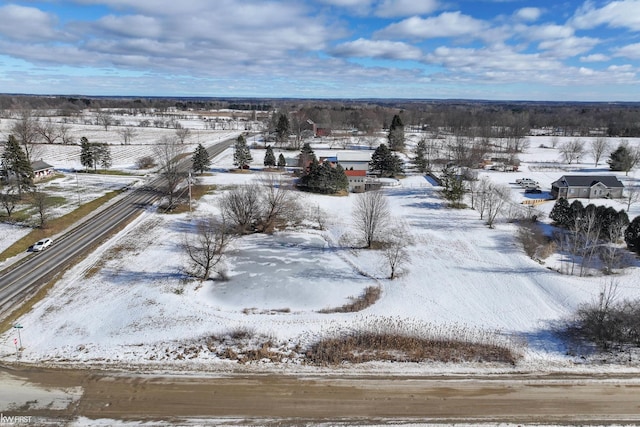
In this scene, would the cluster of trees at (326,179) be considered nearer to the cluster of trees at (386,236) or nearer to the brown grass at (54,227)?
the cluster of trees at (386,236)

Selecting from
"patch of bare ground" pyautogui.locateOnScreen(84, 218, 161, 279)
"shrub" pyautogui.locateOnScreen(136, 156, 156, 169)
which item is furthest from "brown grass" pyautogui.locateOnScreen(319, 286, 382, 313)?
"shrub" pyautogui.locateOnScreen(136, 156, 156, 169)

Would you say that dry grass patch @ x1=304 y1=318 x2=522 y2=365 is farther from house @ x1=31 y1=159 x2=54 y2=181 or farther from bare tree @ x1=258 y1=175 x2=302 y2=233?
house @ x1=31 y1=159 x2=54 y2=181

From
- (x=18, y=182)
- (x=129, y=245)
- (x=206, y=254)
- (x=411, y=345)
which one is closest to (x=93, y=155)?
(x=18, y=182)

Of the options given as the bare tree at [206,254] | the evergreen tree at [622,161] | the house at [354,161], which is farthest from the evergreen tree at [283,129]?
the evergreen tree at [622,161]

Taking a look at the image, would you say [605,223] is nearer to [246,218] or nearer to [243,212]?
[246,218]

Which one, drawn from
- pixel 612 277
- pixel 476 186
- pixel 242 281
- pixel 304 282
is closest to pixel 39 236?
pixel 242 281
